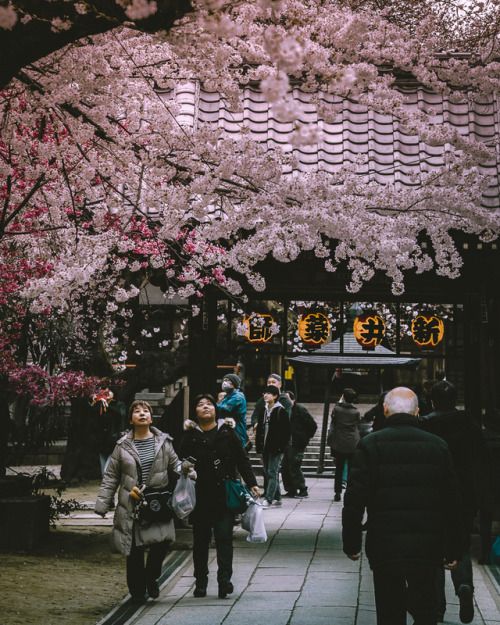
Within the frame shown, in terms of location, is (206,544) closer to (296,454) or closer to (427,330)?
(427,330)

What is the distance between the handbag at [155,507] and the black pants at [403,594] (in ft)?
8.57

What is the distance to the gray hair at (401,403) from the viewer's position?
4617 millimetres

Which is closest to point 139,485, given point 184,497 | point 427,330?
point 184,497

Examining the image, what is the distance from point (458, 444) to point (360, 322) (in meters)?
5.56

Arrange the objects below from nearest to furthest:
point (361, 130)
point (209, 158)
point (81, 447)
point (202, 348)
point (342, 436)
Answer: point (209, 158)
point (202, 348)
point (361, 130)
point (342, 436)
point (81, 447)

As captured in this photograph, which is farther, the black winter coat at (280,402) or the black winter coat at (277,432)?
the black winter coat at (280,402)

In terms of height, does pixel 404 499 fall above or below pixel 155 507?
above

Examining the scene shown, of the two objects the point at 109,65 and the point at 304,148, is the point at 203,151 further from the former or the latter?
the point at 304,148

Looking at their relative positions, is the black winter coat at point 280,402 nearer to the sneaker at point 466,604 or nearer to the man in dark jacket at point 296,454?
the man in dark jacket at point 296,454

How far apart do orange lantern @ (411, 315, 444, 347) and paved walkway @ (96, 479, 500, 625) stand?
349 cm

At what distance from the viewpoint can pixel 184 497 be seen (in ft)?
21.4

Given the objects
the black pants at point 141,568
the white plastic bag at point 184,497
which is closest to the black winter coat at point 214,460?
the white plastic bag at point 184,497

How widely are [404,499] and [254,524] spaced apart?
8.62 feet

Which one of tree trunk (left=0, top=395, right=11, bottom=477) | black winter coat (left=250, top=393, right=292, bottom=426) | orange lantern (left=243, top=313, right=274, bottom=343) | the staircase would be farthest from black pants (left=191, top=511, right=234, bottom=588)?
the staircase
